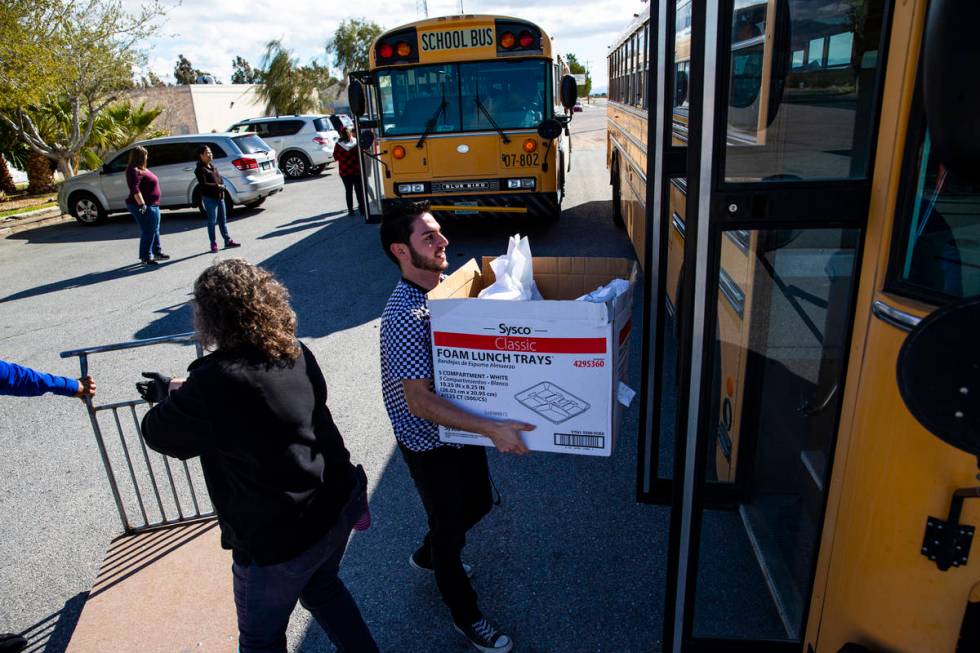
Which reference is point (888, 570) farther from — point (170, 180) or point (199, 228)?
point (170, 180)

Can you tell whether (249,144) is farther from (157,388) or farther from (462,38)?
(157,388)

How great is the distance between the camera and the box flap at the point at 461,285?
2.21 metres

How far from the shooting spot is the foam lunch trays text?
8289mm

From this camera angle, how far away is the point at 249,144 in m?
13.6

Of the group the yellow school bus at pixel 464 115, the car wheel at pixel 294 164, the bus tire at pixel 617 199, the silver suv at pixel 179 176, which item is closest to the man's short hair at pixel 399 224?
the yellow school bus at pixel 464 115

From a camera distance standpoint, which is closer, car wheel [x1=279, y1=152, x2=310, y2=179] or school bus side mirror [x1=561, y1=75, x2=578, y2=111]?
school bus side mirror [x1=561, y1=75, x2=578, y2=111]

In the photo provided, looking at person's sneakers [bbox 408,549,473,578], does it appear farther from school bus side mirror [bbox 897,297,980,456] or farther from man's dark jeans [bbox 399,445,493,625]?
school bus side mirror [bbox 897,297,980,456]

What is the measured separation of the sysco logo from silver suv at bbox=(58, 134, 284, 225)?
1254cm

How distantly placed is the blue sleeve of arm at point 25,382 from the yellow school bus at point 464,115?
5.67 meters

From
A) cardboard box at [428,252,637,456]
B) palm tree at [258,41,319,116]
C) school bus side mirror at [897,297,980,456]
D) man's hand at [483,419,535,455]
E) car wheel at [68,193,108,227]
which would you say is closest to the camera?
school bus side mirror at [897,297,980,456]

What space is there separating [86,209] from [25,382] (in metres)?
13.3

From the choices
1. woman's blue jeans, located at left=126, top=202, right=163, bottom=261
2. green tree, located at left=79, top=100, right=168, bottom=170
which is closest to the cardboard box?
woman's blue jeans, located at left=126, top=202, right=163, bottom=261

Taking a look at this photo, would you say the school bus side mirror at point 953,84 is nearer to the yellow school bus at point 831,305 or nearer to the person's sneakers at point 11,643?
the yellow school bus at point 831,305

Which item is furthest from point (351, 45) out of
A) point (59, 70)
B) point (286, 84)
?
point (59, 70)
